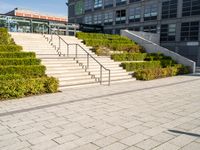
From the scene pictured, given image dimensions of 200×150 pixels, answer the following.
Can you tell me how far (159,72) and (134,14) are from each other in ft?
85.2

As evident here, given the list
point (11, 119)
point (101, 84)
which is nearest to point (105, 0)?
point (101, 84)

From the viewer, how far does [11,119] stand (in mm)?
7547

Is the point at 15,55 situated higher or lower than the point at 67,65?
higher

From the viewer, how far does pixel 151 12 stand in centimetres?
3931

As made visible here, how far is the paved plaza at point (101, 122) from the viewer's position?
5.79 m

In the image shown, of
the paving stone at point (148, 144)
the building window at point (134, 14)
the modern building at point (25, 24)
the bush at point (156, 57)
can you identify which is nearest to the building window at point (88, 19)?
the building window at point (134, 14)

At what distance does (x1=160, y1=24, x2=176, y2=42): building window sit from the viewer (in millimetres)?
36094

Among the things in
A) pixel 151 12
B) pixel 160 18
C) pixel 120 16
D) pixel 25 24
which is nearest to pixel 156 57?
pixel 25 24

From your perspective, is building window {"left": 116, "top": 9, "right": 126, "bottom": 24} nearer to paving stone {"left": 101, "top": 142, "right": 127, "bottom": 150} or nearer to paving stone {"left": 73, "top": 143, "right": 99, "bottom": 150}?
paving stone {"left": 101, "top": 142, "right": 127, "bottom": 150}

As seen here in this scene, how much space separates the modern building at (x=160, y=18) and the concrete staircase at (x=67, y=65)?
61.9ft

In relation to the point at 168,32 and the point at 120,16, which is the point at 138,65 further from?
the point at 120,16

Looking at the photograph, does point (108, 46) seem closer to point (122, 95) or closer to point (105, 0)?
point (122, 95)

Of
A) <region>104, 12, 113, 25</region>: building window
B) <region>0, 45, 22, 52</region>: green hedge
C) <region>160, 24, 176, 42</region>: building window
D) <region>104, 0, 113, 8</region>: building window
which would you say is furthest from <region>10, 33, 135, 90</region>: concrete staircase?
<region>104, 0, 113, 8</region>: building window

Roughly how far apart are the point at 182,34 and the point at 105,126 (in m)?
30.9
